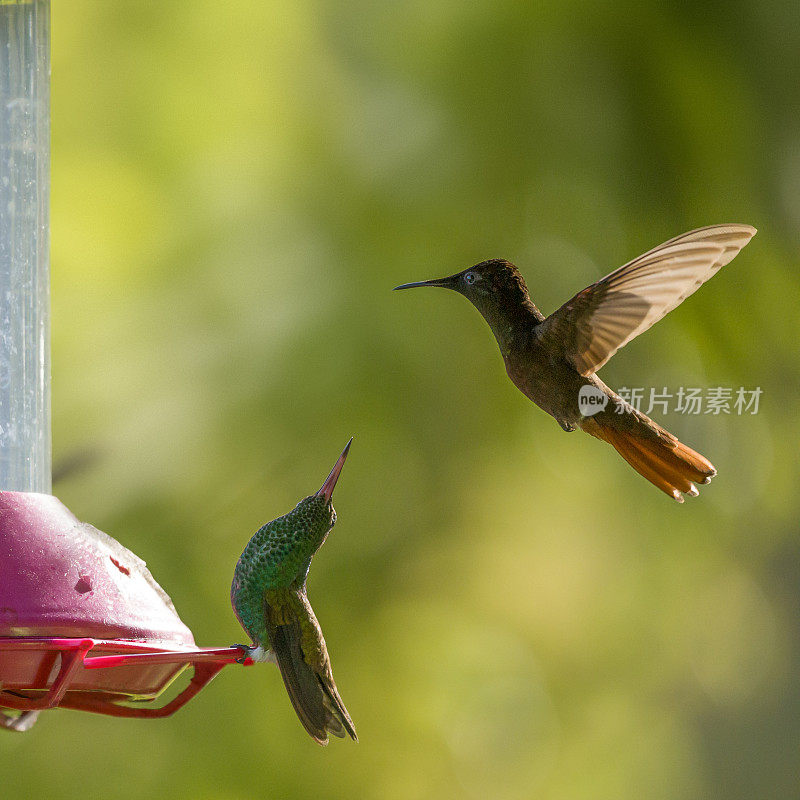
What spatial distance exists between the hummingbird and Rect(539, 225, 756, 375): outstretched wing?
22.9 inches

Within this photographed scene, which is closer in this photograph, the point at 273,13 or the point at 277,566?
the point at 277,566

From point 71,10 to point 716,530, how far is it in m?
4.37

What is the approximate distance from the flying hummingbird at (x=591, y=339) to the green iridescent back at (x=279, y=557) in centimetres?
56

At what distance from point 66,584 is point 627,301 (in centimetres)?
119

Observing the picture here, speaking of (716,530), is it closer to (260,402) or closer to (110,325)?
(260,402)

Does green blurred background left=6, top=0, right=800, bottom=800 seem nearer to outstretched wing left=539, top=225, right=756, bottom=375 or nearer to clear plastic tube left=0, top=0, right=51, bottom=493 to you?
clear plastic tube left=0, top=0, right=51, bottom=493

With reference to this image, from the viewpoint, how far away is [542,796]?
6621mm

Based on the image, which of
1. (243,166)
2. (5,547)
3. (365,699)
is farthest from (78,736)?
(5,547)

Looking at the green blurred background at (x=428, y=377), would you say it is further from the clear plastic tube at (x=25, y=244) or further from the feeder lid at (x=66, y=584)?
the feeder lid at (x=66, y=584)

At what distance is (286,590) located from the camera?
2740mm

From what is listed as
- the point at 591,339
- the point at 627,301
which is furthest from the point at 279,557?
the point at 627,301

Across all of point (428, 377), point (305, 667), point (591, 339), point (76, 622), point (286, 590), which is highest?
point (591, 339)

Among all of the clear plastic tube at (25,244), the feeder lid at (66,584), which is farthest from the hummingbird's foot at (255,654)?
the clear plastic tube at (25,244)

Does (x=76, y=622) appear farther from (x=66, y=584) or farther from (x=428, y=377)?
(x=428, y=377)
